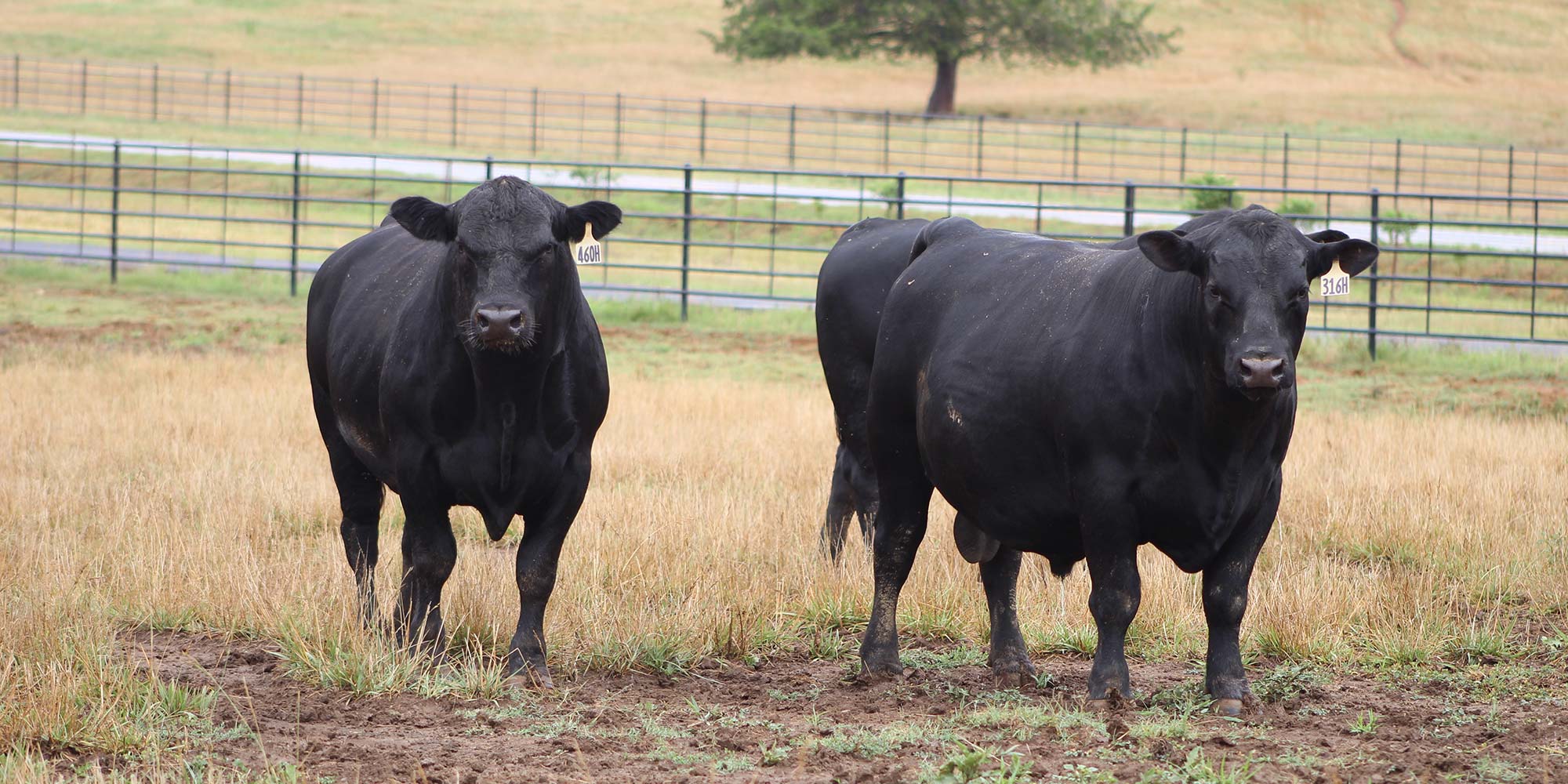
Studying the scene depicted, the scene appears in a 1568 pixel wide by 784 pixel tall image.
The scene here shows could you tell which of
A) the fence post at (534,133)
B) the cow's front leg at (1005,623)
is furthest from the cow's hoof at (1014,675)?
the fence post at (534,133)

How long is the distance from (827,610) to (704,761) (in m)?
1.98

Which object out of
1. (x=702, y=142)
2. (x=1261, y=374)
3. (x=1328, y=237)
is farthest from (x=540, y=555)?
(x=702, y=142)

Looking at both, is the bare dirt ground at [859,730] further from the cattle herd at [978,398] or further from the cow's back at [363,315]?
the cow's back at [363,315]

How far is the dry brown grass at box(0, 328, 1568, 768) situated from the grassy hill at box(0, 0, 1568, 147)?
34898 millimetres

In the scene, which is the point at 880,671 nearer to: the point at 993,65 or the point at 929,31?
the point at 929,31

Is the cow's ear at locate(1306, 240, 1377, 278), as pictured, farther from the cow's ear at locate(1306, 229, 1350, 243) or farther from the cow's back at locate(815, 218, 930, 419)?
the cow's back at locate(815, 218, 930, 419)

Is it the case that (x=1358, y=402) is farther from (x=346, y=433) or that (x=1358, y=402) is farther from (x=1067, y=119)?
(x=1067, y=119)

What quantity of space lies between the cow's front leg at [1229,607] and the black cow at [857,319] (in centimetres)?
230

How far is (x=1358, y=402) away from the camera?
1287 cm

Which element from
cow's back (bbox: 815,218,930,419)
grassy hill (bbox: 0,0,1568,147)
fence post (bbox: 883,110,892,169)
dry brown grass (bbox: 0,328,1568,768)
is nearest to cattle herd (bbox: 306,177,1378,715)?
dry brown grass (bbox: 0,328,1568,768)

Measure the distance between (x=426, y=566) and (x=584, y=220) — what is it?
1392mm

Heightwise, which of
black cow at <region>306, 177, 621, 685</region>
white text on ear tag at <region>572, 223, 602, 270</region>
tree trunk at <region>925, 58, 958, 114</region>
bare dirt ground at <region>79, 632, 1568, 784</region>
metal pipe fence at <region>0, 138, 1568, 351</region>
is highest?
tree trunk at <region>925, 58, 958, 114</region>

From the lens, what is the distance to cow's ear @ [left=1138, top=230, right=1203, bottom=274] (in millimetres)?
4695

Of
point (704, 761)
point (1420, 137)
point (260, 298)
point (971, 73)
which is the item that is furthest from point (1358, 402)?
point (971, 73)
